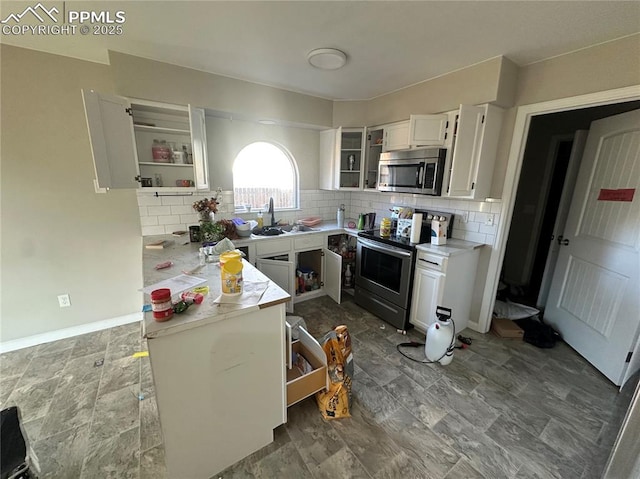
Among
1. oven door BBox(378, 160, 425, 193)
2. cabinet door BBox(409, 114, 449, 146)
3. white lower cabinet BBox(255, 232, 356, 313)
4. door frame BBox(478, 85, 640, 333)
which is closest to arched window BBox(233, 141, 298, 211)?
white lower cabinet BBox(255, 232, 356, 313)

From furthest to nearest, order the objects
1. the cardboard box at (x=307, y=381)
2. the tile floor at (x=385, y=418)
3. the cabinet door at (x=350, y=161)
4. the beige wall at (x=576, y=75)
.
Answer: the cabinet door at (x=350, y=161), the beige wall at (x=576, y=75), the cardboard box at (x=307, y=381), the tile floor at (x=385, y=418)

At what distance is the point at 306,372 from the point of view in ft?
5.98

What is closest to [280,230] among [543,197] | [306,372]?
[306,372]

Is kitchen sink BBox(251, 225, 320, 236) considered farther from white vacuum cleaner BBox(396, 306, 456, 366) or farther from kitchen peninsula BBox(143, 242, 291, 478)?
white vacuum cleaner BBox(396, 306, 456, 366)

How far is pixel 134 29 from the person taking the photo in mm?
1779

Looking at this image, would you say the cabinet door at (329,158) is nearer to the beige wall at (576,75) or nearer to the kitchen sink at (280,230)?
the kitchen sink at (280,230)

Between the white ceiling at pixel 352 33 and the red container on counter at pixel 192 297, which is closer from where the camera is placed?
the red container on counter at pixel 192 297

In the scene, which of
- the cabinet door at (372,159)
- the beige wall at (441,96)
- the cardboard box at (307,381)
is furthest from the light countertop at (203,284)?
the beige wall at (441,96)

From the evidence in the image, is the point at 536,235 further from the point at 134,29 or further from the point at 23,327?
the point at 23,327

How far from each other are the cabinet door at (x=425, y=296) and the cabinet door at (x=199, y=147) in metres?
2.34

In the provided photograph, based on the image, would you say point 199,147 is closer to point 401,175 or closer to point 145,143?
point 145,143

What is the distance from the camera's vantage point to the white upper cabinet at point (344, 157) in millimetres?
3340

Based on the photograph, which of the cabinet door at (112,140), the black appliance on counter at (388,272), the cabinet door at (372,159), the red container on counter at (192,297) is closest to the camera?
the red container on counter at (192,297)

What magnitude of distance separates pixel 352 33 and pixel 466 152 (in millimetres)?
1418
